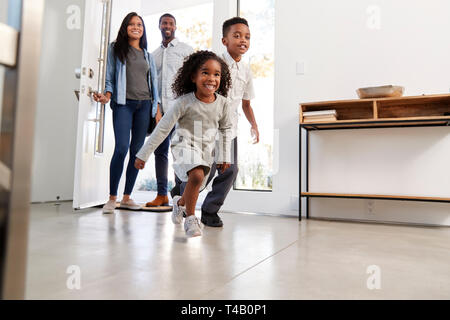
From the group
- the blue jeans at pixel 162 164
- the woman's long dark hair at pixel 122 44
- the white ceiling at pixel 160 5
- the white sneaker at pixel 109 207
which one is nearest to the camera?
the white sneaker at pixel 109 207

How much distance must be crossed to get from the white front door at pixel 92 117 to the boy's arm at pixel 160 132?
37.2 inches

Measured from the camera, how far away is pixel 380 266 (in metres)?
1.10

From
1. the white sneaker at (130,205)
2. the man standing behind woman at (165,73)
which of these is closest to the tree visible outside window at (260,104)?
the man standing behind woman at (165,73)

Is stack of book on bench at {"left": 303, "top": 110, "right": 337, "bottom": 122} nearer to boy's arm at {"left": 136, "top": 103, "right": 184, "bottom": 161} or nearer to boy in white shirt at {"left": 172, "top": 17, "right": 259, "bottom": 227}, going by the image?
boy in white shirt at {"left": 172, "top": 17, "right": 259, "bottom": 227}

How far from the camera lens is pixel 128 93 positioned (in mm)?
2395

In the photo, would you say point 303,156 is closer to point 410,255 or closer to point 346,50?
point 346,50

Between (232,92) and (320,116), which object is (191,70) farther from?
(320,116)

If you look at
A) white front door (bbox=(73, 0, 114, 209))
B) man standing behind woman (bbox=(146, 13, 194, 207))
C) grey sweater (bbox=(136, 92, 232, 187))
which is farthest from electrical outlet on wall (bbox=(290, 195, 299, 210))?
white front door (bbox=(73, 0, 114, 209))

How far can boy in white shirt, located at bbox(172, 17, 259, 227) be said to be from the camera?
1.93 meters

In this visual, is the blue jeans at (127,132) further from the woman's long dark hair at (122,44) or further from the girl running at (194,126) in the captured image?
the girl running at (194,126)

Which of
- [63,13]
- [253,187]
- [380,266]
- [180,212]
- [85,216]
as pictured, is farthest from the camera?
[63,13]

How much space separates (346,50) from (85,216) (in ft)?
7.37

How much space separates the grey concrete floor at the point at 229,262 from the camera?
2.65 ft
